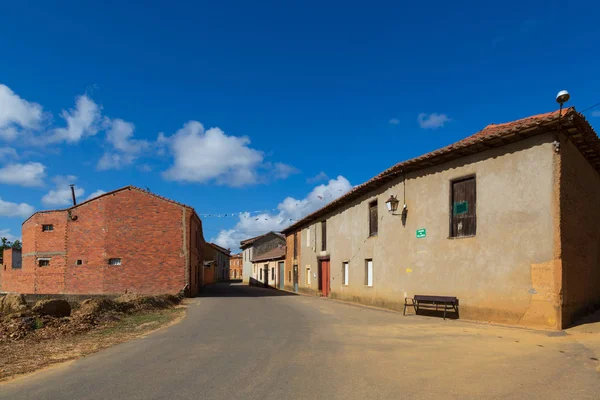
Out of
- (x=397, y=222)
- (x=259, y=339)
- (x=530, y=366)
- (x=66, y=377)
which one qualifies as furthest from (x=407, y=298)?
(x=66, y=377)

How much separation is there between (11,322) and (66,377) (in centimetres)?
518

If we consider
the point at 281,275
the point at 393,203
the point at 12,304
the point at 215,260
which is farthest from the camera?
the point at 215,260

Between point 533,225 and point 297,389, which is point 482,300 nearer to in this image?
point 533,225

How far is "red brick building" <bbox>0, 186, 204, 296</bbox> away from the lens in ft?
78.7

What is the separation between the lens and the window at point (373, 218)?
Answer: 1788cm

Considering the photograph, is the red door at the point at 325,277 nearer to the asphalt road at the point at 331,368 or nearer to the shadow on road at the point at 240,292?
the shadow on road at the point at 240,292

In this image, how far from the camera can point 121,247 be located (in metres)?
24.2

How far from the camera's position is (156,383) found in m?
5.52

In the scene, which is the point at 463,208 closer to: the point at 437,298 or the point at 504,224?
the point at 504,224

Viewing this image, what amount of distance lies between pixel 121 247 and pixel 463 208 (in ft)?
64.5

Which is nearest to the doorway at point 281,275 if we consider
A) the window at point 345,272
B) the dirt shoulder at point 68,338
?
the window at point 345,272

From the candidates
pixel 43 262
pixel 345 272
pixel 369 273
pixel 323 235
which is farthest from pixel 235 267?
pixel 369 273

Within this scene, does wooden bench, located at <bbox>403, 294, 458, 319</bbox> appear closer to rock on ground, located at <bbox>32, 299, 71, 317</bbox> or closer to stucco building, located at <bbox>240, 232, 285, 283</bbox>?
rock on ground, located at <bbox>32, 299, 71, 317</bbox>

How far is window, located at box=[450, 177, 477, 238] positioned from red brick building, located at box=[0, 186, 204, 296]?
16.6m
